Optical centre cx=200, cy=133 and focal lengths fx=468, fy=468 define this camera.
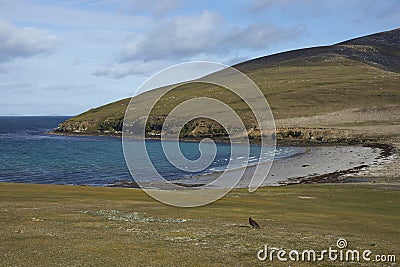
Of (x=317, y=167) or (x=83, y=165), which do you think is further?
(x=83, y=165)

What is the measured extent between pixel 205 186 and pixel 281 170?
78.8 ft

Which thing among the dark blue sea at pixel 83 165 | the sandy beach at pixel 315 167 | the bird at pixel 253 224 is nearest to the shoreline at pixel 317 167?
the sandy beach at pixel 315 167

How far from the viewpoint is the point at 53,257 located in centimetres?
2002

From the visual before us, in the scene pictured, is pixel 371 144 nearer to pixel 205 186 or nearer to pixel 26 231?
pixel 205 186

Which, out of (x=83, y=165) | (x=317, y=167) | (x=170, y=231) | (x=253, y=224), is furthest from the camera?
(x=83, y=165)

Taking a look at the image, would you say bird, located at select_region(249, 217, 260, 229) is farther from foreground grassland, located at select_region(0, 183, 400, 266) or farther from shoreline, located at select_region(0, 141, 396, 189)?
shoreline, located at select_region(0, 141, 396, 189)

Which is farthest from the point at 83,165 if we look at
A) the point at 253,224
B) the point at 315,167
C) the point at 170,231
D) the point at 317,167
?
the point at 170,231

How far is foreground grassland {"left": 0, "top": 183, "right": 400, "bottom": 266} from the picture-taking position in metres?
20.5

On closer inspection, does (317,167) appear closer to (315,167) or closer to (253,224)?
(315,167)

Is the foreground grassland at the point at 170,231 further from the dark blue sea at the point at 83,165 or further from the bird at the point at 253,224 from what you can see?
the dark blue sea at the point at 83,165

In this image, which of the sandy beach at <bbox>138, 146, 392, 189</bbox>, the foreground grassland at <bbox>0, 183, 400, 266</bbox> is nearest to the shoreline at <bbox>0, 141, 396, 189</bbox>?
the sandy beach at <bbox>138, 146, 392, 189</bbox>

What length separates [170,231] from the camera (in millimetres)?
26406

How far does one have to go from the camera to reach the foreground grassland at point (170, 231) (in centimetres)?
2053

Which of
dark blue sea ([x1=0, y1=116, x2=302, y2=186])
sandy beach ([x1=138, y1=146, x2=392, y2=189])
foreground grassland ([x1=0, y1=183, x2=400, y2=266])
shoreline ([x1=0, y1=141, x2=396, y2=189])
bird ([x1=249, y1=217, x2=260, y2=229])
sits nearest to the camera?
foreground grassland ([x1=0, y1=183, x2=400, y2=266])
